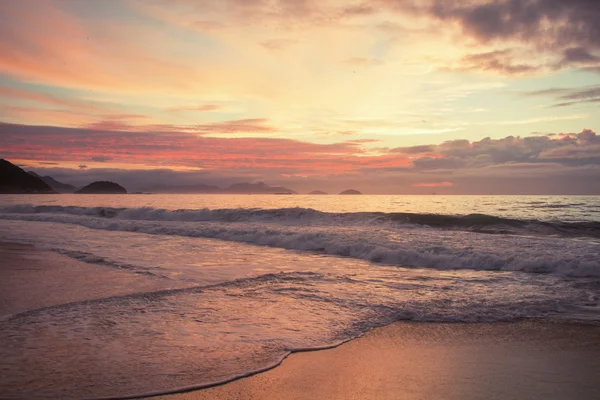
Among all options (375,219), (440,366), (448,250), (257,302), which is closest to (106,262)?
(257,302)

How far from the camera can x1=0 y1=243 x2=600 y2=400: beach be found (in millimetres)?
4312

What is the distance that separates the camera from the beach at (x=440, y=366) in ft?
14.1

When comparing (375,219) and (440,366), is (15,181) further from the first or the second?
(440,366)


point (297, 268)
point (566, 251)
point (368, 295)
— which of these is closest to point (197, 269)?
point (297, 268)

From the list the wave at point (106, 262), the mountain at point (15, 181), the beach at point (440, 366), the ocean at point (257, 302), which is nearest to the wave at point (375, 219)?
the ocean at point (257, 302)

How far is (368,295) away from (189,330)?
13.3 ft

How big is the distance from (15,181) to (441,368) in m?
187

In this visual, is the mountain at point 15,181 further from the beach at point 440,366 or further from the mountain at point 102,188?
the beach at point 440,366

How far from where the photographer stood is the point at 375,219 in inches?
1160

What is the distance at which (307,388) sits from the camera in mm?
4430

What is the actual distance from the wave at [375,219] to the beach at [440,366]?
59.9 feet

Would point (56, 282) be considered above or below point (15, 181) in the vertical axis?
below

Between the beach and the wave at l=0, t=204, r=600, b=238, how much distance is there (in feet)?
59.9

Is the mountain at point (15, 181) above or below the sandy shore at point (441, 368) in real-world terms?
above
